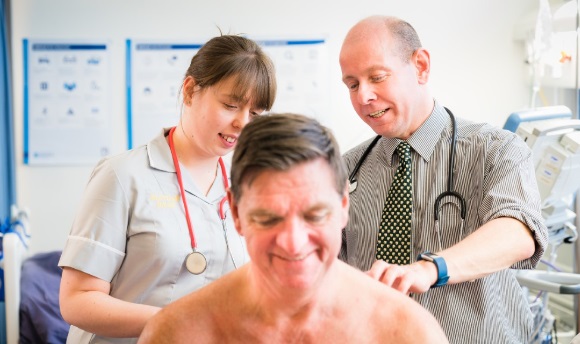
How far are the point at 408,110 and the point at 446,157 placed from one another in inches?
6.2

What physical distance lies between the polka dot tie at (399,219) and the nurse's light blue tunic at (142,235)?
1.26 feet

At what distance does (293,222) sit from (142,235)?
739 millimetres

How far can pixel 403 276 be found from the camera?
124cm

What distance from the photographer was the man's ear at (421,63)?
5.73 feet

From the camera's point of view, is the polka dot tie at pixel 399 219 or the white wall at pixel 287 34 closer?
the polka dot tie at pixel 399 219

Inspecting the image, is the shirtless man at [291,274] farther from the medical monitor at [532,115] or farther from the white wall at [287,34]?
the white wall at [287,34]

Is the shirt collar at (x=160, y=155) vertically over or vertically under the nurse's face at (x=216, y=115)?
under

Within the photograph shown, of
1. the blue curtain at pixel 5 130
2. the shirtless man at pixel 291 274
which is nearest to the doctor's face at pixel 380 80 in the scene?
the shirtless man at pixel 291 274

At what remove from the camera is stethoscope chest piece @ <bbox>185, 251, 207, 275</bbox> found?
5.32 feet

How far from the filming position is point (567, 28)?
355 cm

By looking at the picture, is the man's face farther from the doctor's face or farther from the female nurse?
the doctor's face

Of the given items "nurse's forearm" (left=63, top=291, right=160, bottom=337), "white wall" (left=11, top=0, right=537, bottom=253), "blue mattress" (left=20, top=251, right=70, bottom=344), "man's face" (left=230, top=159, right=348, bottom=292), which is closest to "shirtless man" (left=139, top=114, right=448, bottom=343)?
"man's face" (left=230, top=159, right=348, bottom=292)

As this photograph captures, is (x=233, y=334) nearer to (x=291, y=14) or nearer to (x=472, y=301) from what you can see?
(x=472, y=301)

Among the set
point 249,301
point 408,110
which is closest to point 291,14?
point 408,110
